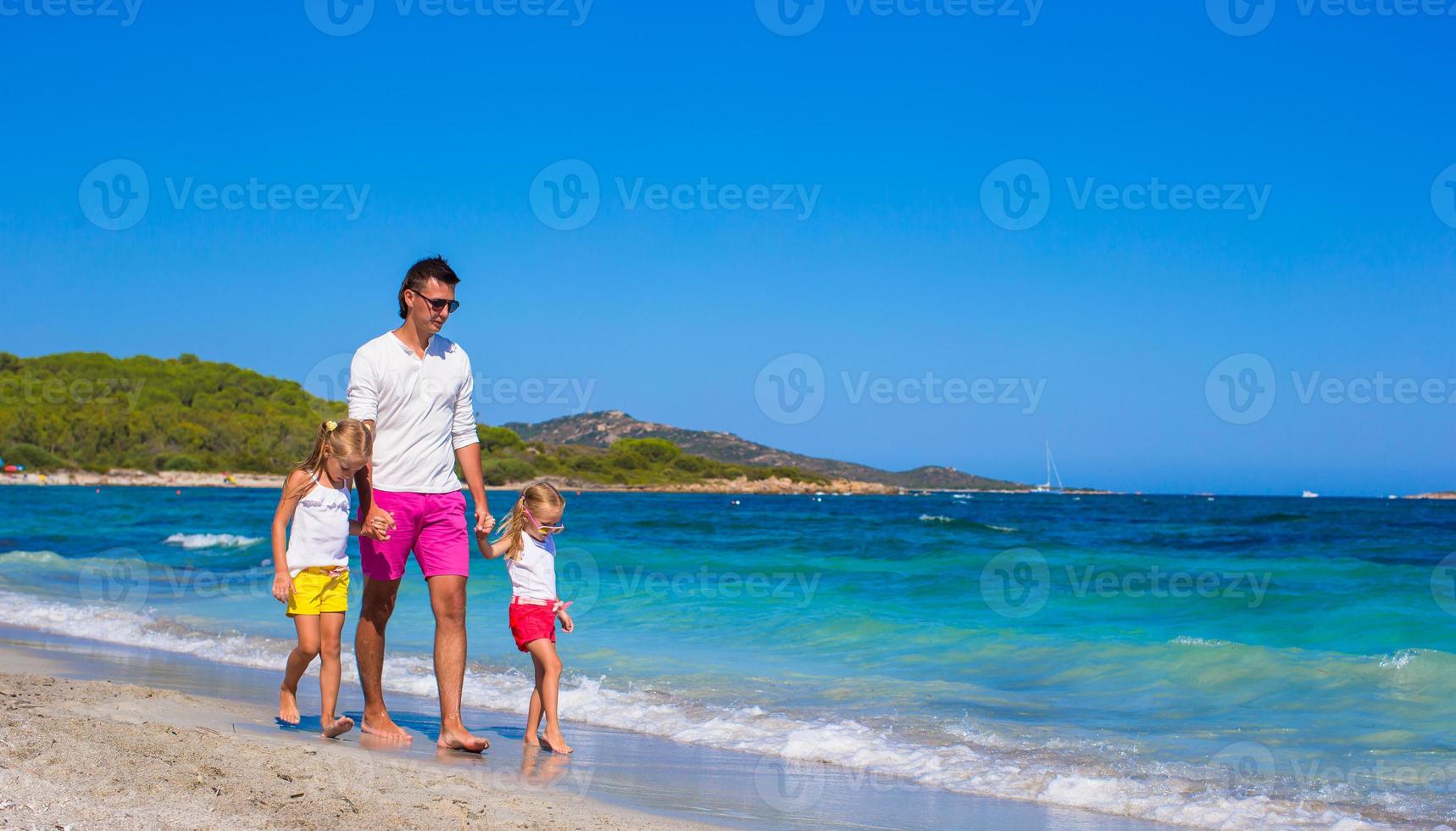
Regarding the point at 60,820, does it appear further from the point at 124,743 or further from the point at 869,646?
the point at 869,646

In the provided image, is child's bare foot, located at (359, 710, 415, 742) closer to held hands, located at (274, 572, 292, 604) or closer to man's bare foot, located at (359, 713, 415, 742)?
man's bare foot, located at (359, 713, 415, 742)

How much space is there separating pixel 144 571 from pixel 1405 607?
51.9 feet

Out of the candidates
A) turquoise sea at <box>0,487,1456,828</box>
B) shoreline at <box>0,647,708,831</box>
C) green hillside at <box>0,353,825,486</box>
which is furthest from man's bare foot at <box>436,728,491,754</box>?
green hillside at <box>0,353,825,486</box>

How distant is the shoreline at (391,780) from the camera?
3.21m

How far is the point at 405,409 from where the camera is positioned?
14.6 ft

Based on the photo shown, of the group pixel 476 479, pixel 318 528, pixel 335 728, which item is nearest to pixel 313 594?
pixel 318 528

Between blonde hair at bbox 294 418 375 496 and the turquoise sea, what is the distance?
224cm

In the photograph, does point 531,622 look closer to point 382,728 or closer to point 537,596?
point 537,596

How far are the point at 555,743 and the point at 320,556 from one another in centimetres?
127

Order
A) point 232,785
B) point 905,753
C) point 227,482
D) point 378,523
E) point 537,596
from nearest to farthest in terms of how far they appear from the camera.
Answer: point 232,785
point 378,523
point 537,596
point 905,753
point 227,482

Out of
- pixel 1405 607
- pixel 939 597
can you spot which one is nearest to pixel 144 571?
pixel 939 597

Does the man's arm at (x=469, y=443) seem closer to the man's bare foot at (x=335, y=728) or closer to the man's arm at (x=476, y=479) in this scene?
the man's arm at (x=476, y=479)

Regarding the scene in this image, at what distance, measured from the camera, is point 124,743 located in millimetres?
3816

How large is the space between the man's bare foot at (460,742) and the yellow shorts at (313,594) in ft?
2.31
